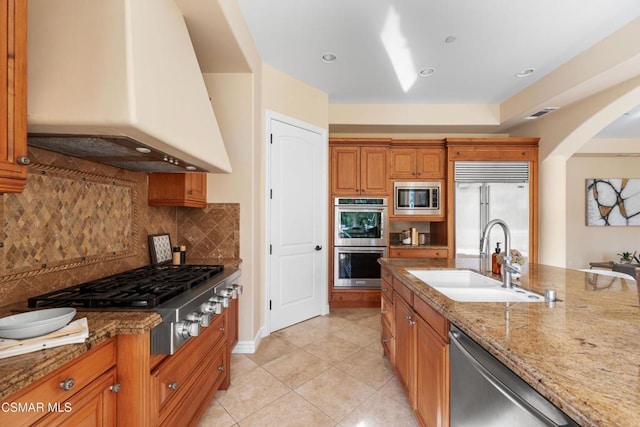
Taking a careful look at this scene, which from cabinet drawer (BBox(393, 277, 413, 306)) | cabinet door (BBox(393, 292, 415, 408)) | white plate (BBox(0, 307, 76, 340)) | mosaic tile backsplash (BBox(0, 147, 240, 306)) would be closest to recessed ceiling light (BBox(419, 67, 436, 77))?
cabinet drawer (BBox(393, 277, 413, 306))

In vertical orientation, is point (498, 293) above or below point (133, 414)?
above

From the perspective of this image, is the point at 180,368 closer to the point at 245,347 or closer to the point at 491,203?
the point at 245,347

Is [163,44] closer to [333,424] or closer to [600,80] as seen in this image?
[333,424]

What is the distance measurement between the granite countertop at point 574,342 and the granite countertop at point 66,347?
1204 mm

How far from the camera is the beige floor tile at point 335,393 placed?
1874mm

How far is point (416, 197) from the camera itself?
13.3 feet

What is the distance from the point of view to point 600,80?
2734mm

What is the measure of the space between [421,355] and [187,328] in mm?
1196

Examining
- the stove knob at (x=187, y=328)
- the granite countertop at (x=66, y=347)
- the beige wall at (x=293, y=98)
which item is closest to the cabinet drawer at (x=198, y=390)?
the stove knob at (x=187, y=328)

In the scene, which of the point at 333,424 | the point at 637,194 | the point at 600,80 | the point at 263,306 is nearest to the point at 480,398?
the point at 333,424

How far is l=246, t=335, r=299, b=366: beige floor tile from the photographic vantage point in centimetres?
251

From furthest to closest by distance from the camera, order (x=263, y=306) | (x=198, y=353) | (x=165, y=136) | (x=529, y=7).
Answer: (x=263, y=306) → (x=529, y=7) → (x=198, y=353) → (x=165, y=136)

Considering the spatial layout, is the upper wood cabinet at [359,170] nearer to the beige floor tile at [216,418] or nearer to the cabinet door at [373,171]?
the cabinet door at [373,171]

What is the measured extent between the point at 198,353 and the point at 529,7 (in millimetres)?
3307
